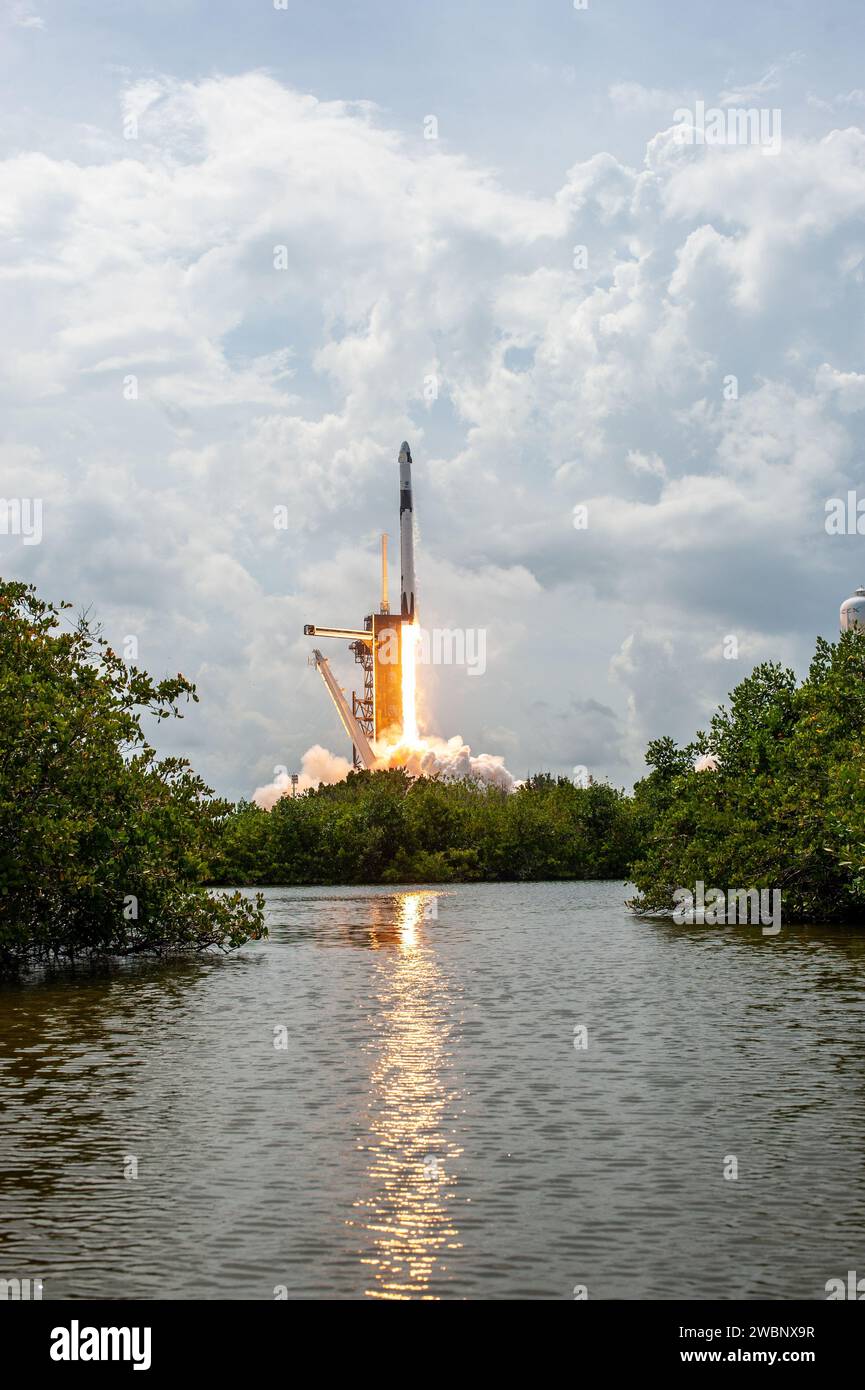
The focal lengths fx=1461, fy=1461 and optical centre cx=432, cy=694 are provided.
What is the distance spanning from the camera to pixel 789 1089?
779 inches

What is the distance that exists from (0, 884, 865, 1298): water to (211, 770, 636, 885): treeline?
75495 millimetres

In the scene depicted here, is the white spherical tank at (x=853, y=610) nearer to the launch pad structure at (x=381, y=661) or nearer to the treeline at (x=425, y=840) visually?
the treeline at (x=425, y=840)

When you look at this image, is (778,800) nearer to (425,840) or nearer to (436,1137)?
(436,1137)

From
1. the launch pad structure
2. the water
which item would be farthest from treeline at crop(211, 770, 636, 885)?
the water

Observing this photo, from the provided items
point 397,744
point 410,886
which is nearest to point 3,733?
point 410,886

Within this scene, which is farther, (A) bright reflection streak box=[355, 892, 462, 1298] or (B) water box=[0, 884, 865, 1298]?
(A) bright reflection streak box=[355, 892, 462, 1298]

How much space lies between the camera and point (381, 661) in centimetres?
15762

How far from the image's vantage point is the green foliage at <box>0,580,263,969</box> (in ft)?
115

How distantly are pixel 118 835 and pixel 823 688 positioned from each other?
26.3 metres

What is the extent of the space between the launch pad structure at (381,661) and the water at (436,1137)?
394 ft

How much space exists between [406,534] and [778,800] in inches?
4155

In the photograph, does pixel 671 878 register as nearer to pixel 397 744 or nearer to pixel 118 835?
pixel 118 835

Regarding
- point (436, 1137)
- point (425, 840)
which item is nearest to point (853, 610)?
point (425, 840)

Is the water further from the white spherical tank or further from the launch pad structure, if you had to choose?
the launch pad structure
